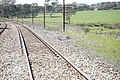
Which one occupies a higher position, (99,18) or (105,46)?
(105,46)

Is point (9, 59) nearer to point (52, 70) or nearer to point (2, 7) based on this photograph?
point (52, 70)

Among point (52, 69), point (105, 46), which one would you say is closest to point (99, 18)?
point (105, 46)

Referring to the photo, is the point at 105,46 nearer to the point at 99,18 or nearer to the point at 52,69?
the point at 52,69

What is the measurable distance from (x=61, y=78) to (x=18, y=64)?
3.28 metres

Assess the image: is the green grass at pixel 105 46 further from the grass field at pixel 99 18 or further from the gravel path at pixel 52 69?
the grass field at pixel 99 18

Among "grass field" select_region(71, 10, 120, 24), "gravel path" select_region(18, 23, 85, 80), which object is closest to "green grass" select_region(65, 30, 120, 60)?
"gravel path" select_region(18, 23, 85, 80)

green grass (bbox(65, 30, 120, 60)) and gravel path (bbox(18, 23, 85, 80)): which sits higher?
gravel path (bbox(18, 23, 85, 80))

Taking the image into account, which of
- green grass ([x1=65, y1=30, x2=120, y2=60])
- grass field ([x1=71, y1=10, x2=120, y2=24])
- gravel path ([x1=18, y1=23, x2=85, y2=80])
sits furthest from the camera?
grass field ([x1=71, y1=10, x2=120, y2=24])

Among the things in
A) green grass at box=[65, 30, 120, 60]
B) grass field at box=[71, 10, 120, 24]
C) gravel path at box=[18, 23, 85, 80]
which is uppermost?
gravel path at box=[18, 23, 85, 80]

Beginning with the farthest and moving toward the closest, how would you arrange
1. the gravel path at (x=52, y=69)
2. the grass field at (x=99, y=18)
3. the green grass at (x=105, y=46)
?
the grass field at (x=99, y=18) → the green grass at (x=105, y=46) → the gravel path at (x=52, y=69)

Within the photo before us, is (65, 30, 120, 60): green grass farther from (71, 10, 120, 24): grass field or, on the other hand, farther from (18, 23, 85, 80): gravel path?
(71, 10, 120, 24): grass field

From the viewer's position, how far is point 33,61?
12875 millimetres

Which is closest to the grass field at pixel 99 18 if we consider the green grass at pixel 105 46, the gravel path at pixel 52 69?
the green grass at pixel 105 46

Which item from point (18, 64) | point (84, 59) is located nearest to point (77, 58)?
point (84, 59)
